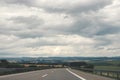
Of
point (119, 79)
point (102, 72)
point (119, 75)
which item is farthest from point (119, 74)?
point (102, 72)

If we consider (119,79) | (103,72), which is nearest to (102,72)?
(103,72)

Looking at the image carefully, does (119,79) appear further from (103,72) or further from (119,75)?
(103,72)

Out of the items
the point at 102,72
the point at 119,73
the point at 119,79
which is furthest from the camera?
the point at 102,72

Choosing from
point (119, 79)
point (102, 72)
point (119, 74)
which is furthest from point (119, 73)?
point (102, 72)

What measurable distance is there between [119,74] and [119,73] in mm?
780

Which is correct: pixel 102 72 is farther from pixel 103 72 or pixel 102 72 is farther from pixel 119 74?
pixel 119 74

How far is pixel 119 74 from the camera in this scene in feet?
116

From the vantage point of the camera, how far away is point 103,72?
46750 mm

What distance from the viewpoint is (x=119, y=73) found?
3453cm

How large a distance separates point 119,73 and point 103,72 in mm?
12263

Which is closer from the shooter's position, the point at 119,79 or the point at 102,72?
the point at 119,79

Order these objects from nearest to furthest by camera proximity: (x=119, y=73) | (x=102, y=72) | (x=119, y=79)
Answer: (x=119, y=79)
(x=119, y=73)
(x=102, y=72)

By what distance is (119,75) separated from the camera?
117 ft

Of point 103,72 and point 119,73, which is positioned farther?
point 103,72
